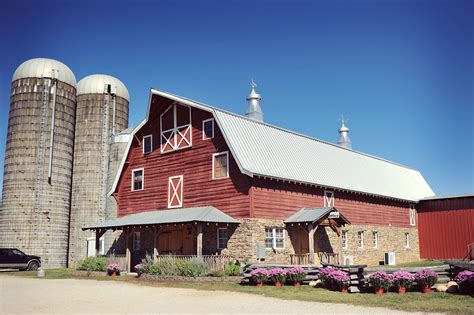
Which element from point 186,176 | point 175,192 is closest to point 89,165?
point 175,192

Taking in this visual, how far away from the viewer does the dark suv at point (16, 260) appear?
3050 centimetres

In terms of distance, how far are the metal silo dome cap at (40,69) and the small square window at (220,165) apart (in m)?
20.4

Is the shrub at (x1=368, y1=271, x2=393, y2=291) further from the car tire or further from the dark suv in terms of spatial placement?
the car tire

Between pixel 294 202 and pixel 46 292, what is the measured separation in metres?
14.1

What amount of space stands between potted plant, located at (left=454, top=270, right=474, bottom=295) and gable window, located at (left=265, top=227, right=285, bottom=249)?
425 inches

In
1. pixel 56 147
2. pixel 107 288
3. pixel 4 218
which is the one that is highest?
pixel 56 147

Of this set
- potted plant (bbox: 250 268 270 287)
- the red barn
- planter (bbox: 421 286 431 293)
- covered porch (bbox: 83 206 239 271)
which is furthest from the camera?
the red barn

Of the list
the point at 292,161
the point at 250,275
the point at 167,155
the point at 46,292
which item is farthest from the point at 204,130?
the point at 46,292

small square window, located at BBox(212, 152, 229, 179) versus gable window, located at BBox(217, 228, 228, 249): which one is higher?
small square window, located at BBox(212, 152, 229, 179)

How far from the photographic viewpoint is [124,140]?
131ft

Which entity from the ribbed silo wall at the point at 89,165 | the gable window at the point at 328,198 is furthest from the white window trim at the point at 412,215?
the ribbed silo wall at the point at 89,165

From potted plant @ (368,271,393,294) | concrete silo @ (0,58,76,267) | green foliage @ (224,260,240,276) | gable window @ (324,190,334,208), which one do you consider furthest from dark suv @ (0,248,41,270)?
potted plant @ (368,271,393,294)

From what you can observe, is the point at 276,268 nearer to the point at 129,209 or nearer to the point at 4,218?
the point at 129,209

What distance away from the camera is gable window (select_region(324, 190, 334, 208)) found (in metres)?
28.9
